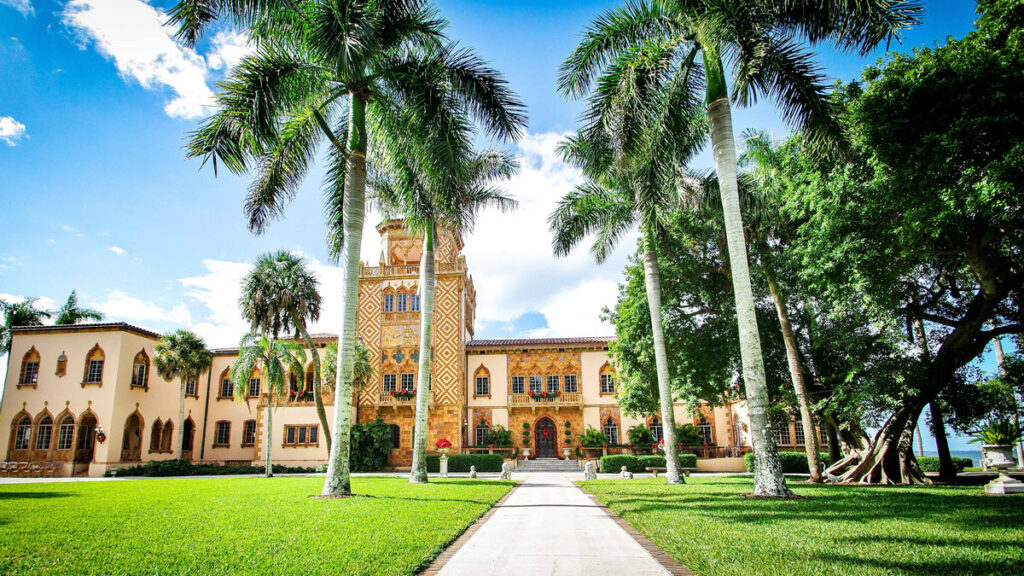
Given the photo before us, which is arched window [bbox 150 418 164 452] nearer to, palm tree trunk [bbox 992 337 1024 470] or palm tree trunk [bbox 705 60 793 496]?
palm tree trunk [bbox 705 60 793 496]

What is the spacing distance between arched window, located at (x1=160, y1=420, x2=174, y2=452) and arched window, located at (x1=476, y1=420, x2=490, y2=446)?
1812 centimetres

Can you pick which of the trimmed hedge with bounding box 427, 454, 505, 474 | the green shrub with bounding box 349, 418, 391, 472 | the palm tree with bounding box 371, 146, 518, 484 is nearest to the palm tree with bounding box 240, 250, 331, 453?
the green shrub with bounding box 349, 418, 391, 472

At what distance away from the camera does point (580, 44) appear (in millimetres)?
12383

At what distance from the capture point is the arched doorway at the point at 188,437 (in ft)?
110

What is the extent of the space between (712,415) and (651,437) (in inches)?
159

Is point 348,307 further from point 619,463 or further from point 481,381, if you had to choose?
point 481,381

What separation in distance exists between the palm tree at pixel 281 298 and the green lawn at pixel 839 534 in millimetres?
19469

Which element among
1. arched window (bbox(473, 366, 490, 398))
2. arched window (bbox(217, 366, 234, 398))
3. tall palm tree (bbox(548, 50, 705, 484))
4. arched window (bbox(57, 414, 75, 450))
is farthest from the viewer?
arched window (bbox(473, 366, 490, 398))

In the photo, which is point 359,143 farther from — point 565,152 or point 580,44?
point 565,152

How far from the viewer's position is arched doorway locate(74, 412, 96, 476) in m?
28.2

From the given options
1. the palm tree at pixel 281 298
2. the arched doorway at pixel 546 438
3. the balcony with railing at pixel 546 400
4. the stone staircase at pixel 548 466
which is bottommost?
the stone staircase at pixel 548 466

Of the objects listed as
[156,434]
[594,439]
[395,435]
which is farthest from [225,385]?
[594,439]

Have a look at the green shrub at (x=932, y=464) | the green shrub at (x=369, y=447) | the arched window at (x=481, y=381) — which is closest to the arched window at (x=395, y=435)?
the green shrub at (x=369, y=447)

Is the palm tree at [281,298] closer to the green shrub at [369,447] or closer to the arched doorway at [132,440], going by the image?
the green shrub at [369,447]
